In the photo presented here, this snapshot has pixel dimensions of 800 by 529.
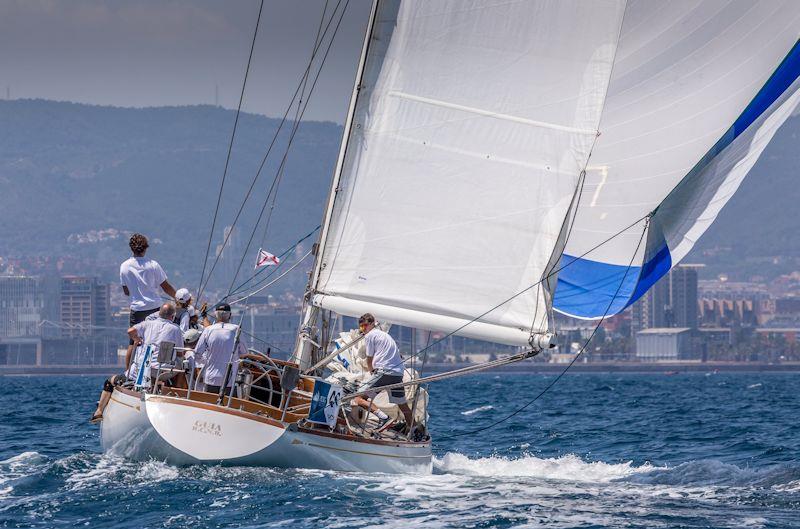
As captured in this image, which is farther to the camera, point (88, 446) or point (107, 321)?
point (107, 321)

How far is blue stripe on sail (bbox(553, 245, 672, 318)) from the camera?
49.6 feet

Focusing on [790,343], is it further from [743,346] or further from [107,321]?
[107,321]

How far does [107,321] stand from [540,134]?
152687 mm

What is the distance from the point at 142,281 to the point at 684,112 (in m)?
5.92

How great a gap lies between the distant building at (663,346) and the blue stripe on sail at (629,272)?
511 feet

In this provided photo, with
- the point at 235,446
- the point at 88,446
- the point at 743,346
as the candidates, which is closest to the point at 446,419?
the point at 88,446

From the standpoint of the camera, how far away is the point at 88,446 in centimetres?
1733

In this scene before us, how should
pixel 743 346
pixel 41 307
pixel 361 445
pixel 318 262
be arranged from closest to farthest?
1. pixel 361 445
2. pixel 318 262
3. pixel 743 346
4. pixel 41 307

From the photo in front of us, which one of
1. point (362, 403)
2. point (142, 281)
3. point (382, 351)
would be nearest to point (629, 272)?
point (382, 351)

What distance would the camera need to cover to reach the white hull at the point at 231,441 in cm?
1231

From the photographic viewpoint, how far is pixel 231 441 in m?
12.3

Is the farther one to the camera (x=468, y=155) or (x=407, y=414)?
(x=407, y=414)

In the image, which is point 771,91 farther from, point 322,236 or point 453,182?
point 322,236

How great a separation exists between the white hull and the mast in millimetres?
1532
